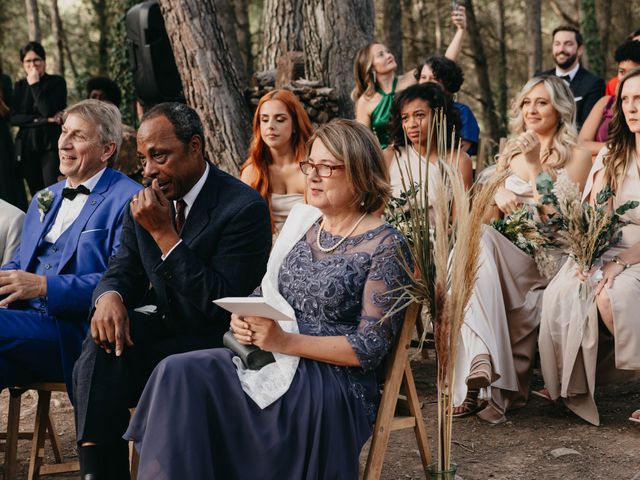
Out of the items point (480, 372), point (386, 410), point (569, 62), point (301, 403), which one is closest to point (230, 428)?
point (301, 403)

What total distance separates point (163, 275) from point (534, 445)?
2.19 metres

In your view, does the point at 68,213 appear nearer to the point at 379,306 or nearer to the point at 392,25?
the point at 379,306

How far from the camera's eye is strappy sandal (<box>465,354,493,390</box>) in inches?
187

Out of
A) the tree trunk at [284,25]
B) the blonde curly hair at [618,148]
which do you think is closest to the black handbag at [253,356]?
the blonde curly hair at [618,148]

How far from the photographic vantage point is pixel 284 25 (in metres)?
8.59

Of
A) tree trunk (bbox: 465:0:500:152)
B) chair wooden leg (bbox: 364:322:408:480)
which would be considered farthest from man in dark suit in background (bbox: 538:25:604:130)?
tree trunk (bbox: 465:0:500:152)

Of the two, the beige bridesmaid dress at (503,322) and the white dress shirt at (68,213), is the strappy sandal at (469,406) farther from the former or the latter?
the white dress shirt at (68,213)

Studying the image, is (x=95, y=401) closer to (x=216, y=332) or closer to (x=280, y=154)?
(x=216, y=332)

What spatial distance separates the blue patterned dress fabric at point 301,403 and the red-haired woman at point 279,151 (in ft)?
8.42

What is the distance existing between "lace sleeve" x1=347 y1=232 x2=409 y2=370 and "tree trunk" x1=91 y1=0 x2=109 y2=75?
17715mm

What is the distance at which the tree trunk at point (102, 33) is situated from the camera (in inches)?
795

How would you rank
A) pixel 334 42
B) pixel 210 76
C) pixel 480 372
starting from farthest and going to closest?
1. pixel 334 42
2. pixel 210 76
3. pixel 480 372

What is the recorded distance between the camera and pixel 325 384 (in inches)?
130

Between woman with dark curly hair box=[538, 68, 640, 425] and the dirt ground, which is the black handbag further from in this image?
woman with dark curly hair box=[538, 68, 640, 425]
